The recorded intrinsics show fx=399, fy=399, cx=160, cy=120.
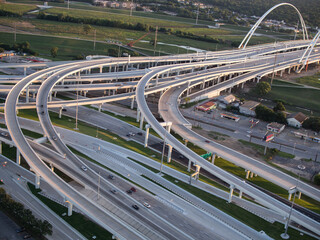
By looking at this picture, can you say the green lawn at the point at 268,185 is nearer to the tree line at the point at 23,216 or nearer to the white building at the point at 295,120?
the white building at the point at 295,120

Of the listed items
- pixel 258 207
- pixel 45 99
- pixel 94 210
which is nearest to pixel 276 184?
pixel 258 207

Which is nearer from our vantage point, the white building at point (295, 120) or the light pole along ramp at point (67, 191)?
the light pole along ramp at point (67, 191)

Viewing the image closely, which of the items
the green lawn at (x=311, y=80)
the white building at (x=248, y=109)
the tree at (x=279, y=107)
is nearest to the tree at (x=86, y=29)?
the green lawn at (x=311, y=80)

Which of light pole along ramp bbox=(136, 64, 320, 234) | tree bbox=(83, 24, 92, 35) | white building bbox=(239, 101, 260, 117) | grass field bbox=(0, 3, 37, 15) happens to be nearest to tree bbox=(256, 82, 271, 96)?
white building bbox=(239, 101, 260, 117)

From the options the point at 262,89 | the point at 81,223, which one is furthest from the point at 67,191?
the point at 262,89

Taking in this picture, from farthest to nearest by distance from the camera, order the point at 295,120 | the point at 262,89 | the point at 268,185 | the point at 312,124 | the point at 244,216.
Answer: the point at 262,89 → the point at 295,120 → the point at 312,124 → the point at 268,185 → the point at 244,216

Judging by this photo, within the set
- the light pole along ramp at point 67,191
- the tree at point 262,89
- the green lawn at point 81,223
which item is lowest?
the green lawn at point 81,223

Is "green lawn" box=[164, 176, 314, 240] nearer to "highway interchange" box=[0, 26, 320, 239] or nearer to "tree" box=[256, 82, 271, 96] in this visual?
"highway interchange" box=[0, 26, 320, 239]

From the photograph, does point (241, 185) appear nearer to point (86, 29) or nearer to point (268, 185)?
point (268, 185)
